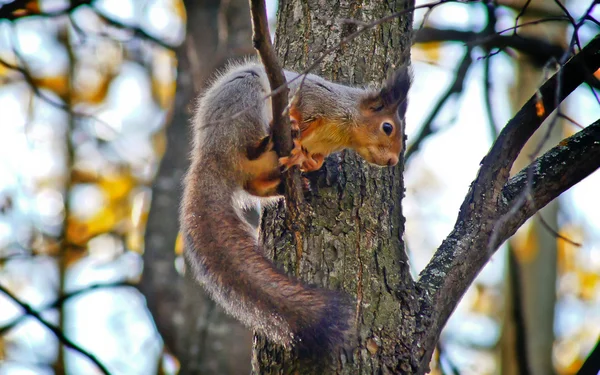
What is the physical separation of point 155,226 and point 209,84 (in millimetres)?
2061

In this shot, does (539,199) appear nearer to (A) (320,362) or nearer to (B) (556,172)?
(B) (556,172)

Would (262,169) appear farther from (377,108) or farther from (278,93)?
(278,93)

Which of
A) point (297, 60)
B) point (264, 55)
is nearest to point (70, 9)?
point (297, 60)

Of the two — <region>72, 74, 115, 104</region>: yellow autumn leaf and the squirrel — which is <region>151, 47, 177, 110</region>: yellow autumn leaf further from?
the squirrel

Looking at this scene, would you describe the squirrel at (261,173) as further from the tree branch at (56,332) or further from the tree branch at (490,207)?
the tree branch at (56,332)

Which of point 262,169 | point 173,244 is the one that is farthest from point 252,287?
point 173,244

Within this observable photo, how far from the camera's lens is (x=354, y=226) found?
8.52ft

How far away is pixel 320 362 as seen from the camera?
2.28 metres

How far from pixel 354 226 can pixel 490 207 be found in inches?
19.7

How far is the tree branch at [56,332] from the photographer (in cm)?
307

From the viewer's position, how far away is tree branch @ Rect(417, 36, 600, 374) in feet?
8.09

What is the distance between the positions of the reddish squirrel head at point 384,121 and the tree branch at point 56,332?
4.94 feet

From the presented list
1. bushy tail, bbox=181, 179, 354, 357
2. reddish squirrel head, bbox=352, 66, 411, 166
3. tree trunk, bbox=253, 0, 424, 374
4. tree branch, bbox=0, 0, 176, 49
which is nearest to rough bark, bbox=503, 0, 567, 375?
reddish squirrel head, bbox=352, 66, 411, 166

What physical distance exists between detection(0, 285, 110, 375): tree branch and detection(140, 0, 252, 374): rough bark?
1.96 meters
